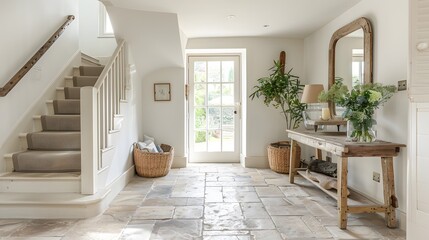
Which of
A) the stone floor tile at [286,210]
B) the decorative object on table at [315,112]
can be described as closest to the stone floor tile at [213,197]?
the stone floor tile at [286,210]

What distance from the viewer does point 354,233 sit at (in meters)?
2.28

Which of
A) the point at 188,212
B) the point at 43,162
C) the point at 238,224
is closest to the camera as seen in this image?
the point at 238,224

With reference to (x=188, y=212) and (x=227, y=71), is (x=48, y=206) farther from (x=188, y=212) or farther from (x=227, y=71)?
(x=227, y=71)

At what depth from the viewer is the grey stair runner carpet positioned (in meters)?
2.95

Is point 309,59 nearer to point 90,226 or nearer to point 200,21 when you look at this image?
point 200,21

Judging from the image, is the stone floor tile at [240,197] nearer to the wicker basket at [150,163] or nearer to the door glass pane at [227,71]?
the wicker basket at [150,163]

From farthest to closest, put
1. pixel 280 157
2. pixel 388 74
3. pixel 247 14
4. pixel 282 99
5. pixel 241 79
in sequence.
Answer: pixel 241 79
pixel 282 99
pixel 280 157
pixel 247 14
pixel 388 74

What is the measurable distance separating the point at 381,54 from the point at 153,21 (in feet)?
8.66

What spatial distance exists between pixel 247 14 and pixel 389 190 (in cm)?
249

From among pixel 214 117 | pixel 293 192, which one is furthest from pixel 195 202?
pixel 214 117

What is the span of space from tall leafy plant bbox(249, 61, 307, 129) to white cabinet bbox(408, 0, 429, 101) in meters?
2.31

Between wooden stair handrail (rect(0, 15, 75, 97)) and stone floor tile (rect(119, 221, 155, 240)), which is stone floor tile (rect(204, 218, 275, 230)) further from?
wooden stair handrail (rect(0, 15, 75, 97))

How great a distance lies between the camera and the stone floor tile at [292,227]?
2.23 metres

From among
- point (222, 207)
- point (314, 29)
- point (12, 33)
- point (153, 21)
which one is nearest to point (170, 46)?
point (153, 21)
